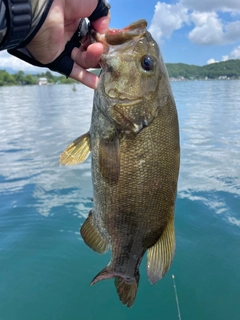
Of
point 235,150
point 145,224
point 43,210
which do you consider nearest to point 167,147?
point 145,224

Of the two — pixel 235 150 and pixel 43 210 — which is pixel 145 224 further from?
pixel 235 150

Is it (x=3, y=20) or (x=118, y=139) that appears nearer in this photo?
(x=3, y=20)

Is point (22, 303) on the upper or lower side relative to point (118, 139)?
lower

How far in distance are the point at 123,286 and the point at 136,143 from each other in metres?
1.14

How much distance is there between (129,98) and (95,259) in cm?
417

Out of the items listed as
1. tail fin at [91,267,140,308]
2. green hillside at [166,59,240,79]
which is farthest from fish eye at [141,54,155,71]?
green hillside at [166,59,240,79]

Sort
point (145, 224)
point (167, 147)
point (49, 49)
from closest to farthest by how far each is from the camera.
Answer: point (167, 147) → point (145, 224) → point (49, 49)

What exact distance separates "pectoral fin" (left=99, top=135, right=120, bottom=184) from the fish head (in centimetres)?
13

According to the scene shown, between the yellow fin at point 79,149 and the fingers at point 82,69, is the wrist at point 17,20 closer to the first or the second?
the fingers at point 82,69

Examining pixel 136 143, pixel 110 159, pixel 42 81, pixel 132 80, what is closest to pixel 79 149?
pixel 110 159

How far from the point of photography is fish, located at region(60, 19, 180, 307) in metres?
2.17

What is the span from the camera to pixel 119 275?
253 cm

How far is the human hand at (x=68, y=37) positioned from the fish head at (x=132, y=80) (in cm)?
19

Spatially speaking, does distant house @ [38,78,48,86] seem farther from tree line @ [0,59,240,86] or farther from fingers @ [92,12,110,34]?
fingers @ [92,12,110,34]
